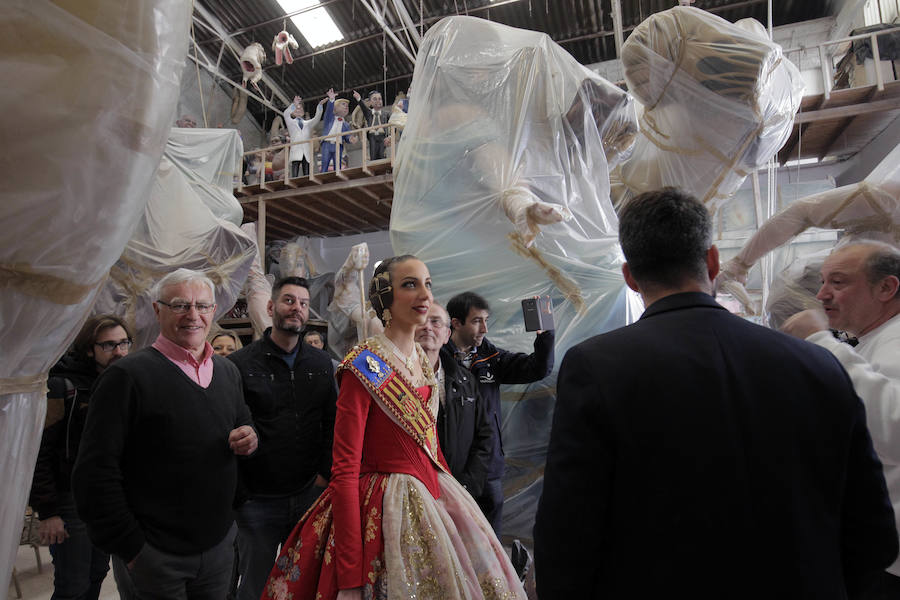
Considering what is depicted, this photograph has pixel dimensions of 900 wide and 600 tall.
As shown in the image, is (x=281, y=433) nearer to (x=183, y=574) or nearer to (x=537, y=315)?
(x=183, y=574)

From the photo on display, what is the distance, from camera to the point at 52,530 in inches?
87.0

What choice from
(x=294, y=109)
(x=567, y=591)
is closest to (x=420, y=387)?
(x=567, y=591)

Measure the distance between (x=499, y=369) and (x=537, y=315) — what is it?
360mm

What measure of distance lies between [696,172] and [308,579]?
2927 mm

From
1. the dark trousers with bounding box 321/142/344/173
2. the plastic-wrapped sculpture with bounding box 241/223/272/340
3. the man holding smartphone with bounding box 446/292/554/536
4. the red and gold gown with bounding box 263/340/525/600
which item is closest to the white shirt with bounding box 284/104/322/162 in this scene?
the dark trousers with bounding box 321/142/344/173

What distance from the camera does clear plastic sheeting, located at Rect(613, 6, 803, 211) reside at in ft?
8.84

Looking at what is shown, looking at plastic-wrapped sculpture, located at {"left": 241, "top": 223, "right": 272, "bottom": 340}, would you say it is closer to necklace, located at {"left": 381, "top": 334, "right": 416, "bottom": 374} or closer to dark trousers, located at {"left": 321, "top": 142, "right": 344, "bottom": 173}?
dark trousers, located at {"left": 321, "top": 142, "right": 344, "bottom": 173}

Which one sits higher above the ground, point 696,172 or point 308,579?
point 696,172

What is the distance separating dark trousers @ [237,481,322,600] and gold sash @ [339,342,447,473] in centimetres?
82

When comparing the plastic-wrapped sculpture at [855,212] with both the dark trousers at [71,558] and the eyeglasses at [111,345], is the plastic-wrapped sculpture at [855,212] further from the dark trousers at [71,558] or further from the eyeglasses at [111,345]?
the dark trousers at [71,558]

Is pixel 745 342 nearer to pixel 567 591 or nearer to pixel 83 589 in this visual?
pixel 567 591

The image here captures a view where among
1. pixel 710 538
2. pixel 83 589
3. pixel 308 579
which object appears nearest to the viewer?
pixel 710 538

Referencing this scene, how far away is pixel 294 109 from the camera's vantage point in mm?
10789

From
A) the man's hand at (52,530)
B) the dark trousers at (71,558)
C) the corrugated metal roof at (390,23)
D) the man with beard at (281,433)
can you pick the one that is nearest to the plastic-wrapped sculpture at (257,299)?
the corrugated metal roof at (390,23)
